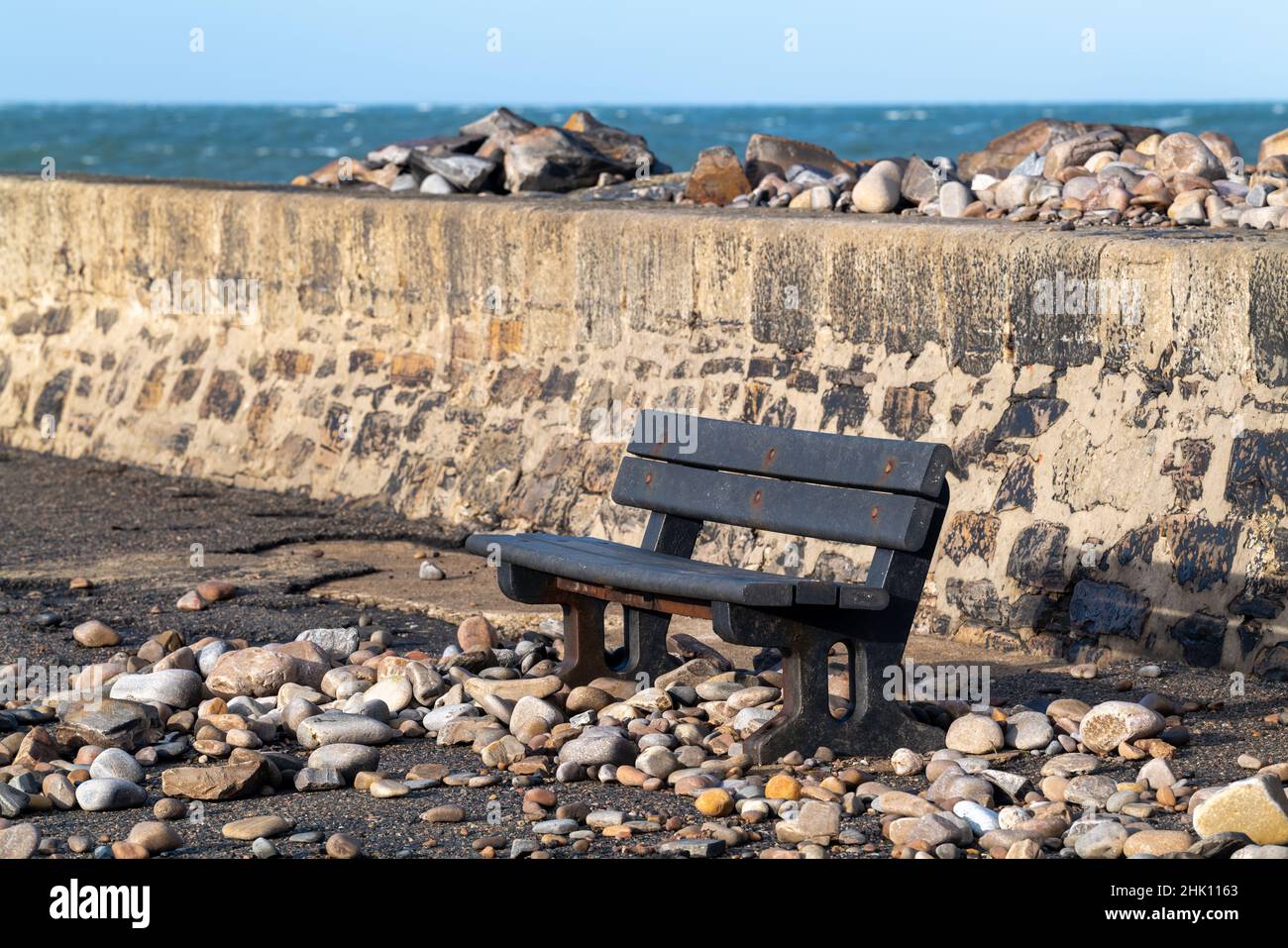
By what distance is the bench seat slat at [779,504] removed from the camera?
4.04m

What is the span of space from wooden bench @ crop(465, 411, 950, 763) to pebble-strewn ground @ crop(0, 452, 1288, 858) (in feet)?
0.37

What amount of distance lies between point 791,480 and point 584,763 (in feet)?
3.10

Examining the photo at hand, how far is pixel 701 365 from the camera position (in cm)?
618

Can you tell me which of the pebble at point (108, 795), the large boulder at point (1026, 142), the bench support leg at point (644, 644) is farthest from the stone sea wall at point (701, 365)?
the pebble at point (108, 795)

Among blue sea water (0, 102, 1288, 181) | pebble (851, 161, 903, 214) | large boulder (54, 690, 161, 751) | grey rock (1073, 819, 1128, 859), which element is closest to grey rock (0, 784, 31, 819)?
large boulder (54, 690, 161, 751)

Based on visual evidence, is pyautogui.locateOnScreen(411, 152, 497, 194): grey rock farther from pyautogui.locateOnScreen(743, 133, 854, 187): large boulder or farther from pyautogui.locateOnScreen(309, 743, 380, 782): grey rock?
pyautogui.locateOnScreen(309, 743, 380, 782): grey rock

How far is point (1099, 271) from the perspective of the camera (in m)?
5.05

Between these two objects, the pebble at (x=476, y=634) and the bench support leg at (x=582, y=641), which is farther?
the pebble at (x=476, y=634)

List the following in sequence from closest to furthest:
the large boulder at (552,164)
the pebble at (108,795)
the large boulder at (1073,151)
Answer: the pebble at (108,795) → the large boulder at (1073,151) → the large boulder at (552,164)

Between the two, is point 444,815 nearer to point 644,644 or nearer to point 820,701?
point 820,701

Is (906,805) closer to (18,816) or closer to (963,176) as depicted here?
(18,816)

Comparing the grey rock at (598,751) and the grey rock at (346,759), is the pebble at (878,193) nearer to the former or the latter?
the grey rock at (598,751)

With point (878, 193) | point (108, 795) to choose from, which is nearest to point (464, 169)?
point (878, 193)

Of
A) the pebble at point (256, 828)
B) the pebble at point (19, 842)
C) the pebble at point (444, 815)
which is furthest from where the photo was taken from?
the pebble at point (444, 815)
